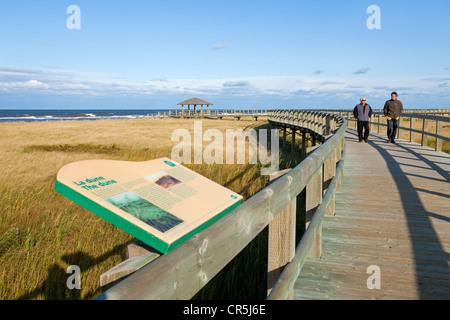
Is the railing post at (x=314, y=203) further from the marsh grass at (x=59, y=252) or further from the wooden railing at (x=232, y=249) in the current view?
the marsh grass at (x=59, y=252)

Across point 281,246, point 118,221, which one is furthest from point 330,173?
point 118,221

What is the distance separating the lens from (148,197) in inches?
84.5

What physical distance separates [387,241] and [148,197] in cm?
303

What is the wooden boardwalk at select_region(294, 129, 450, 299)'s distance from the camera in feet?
10.2

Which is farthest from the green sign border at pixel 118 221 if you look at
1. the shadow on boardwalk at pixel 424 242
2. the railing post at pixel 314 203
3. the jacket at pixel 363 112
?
the jacket at pixel 363 112

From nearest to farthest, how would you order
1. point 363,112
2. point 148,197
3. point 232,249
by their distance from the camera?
point 232,249 → point 148,197 → point 363,112

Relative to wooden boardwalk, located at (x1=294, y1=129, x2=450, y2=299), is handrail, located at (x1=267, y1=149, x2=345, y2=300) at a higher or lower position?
higher

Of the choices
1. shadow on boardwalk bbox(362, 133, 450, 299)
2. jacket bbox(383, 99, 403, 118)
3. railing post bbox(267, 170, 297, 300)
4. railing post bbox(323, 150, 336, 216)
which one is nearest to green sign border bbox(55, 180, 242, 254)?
railing post bbox(267, 170, 297, 300)

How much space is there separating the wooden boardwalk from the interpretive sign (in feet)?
3.90

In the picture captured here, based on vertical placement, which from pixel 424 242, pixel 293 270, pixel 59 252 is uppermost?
pixel 293 270

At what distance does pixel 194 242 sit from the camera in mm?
1242

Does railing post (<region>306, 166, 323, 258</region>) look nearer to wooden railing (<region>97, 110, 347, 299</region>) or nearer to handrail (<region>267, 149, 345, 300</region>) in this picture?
wooden railing (<region>97, 110, 347, 299</region>)

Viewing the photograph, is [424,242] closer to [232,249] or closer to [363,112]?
[232,249]
